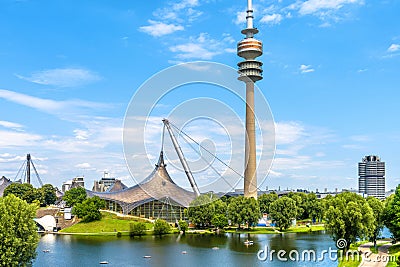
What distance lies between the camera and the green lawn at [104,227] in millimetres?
65838

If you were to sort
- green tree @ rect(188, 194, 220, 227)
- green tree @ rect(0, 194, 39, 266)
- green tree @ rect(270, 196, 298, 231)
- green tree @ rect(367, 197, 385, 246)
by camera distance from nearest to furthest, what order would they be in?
green tree @ rect(0, 194, 39, 266), green tree @ rect(367, 197, 385, 246), green tree @ rect(270, 196, 298, 231), green tree @ rect(188, 194, 220, 227)

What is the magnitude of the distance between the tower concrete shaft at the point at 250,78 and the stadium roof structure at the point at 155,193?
43.6ft

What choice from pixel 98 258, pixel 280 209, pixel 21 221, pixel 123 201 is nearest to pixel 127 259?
pixel 98 258

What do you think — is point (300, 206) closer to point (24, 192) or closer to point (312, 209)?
point (312, 209)

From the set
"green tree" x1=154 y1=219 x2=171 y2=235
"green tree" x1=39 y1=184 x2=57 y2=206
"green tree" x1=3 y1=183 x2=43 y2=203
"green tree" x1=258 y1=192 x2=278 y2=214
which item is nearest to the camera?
"green tree" x1=154 y1=219 x2=171 y2=235

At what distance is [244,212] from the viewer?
215 feet

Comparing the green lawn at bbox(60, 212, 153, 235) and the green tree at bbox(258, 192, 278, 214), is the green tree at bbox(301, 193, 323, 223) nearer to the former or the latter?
the green tree at bbox(258, 192, 278, 214)

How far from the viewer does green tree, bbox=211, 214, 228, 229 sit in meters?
65.4

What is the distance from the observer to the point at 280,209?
6631 cm

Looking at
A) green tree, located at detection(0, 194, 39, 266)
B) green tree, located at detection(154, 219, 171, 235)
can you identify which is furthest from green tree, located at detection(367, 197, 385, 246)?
green tree, located at detection(0, 194, 39, 266)

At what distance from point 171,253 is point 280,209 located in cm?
2666

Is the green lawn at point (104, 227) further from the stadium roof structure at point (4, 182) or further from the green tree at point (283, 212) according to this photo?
the stadium roof structure at point (4, 182)

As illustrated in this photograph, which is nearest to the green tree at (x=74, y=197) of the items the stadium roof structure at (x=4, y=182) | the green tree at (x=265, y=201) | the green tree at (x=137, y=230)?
the green tree at (x=137, y=230)

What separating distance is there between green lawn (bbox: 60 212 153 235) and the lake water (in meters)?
4.26
